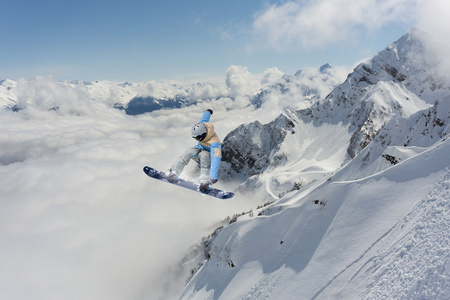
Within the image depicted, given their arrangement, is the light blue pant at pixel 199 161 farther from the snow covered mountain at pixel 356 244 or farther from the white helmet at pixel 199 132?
the snow covered mountain at pixel 356 244

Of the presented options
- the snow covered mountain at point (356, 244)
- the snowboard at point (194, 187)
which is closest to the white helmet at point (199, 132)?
the snowboard at point (194, 187)

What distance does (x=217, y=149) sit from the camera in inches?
359

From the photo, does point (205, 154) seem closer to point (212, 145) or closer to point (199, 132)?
point (212, 145)

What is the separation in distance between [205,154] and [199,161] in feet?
2.23

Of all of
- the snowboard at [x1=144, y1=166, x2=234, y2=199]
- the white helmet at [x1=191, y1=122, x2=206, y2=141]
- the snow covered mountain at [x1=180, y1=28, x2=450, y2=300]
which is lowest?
the snow covered mountain at [x1=180, y1=28, x2=450, y2=300]

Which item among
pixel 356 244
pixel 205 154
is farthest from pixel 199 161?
pixel 356 244

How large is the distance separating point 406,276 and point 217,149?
42.0 ft

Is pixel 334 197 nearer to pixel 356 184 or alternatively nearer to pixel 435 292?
pixel 356 184

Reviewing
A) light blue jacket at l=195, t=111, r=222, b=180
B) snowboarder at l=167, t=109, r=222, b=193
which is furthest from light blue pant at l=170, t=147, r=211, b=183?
light blue jacket at l=195, t=111, r=222, b=180

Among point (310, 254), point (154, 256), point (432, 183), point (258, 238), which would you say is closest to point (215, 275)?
point (258, 238)

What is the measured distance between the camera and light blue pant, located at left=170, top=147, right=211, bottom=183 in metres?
10.1

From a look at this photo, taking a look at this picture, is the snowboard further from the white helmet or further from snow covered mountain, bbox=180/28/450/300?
snow covered mountain, bbox=180/28/450/300

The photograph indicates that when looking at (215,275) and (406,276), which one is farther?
(215,275)

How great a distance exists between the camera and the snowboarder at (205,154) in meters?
8.88
